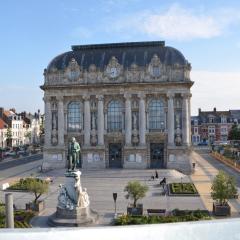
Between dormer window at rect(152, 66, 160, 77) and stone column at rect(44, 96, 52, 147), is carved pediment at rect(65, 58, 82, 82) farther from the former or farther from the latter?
dormer window at rect(152, 66, 160, 77)

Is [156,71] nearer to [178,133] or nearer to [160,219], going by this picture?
[178,133]

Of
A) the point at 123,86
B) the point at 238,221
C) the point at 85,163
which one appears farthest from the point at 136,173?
the point at 238,221

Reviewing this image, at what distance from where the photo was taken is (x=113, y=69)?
6594cm

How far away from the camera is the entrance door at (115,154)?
66.5 metres

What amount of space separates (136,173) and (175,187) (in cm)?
1542

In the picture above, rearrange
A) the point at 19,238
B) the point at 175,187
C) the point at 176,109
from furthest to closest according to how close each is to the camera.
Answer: the point at 176,109
the point at 175,187
the point at 19,238

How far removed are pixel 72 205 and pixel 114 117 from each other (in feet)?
128

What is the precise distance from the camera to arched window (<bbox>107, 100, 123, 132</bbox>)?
66500 millimetres

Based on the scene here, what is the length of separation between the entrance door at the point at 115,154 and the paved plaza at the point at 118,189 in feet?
9.53

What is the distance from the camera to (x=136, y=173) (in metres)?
60.6

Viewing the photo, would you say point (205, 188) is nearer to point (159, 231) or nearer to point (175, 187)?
point (175, 187)

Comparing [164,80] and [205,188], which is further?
[164,80]

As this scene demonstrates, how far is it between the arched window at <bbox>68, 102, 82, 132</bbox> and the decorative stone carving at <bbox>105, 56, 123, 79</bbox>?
7.16 m

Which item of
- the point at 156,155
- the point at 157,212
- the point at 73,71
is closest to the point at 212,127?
the point at 156,155
